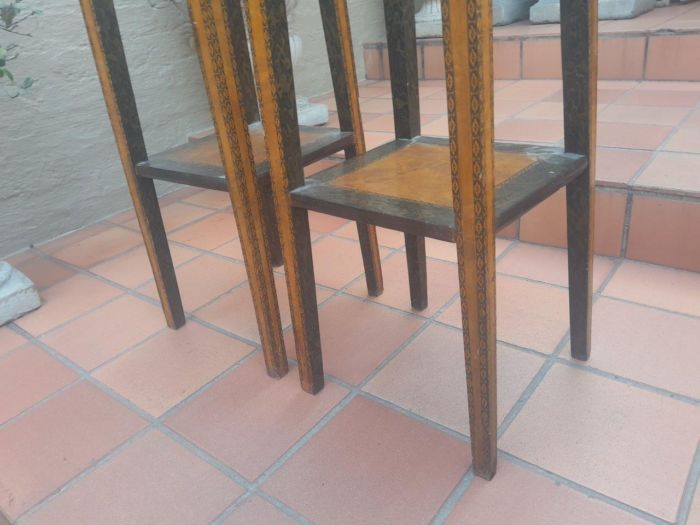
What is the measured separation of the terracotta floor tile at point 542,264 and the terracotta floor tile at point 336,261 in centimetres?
36

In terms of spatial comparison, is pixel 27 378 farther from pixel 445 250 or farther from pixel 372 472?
pixel 445 250

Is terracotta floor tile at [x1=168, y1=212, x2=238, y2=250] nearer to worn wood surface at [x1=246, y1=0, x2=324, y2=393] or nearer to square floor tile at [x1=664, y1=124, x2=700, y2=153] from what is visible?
worn wood surface at [x1=246, y1=0, x2=324, y2=393]

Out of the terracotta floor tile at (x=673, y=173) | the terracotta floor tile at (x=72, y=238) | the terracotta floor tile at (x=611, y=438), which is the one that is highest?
the terracotta floor tile at (x=673, y=173)

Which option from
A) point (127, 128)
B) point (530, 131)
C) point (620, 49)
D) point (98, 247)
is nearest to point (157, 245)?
point (127, 128)

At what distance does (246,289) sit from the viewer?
156 centimetres

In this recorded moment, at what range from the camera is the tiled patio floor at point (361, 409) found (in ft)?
2.88

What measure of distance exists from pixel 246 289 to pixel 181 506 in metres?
0.72

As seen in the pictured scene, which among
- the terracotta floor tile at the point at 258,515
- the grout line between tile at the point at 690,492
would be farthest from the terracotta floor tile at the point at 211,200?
the grout line between tile at the point at 690,492

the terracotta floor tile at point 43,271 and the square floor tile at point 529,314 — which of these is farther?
the terracotta floor tile at point 43,271

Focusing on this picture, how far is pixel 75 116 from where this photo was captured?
204 centimetres

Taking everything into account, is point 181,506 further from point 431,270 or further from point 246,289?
point 431,270

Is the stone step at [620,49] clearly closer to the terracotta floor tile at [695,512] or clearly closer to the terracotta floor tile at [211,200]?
the terracotta floor tile at [211,200]

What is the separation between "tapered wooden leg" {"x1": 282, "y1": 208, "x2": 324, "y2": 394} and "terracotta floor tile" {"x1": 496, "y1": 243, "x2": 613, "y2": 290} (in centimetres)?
62

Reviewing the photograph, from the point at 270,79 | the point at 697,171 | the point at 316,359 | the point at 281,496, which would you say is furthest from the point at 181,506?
the point at 697,171
